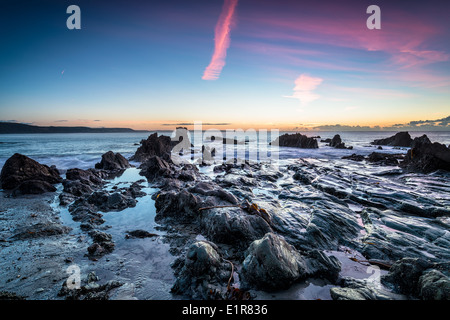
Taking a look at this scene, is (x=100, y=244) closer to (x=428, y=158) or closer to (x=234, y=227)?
(x=234, y=227)

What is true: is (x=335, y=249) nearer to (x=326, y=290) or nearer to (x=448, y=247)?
(x=326, y=290)

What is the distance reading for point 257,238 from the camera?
18.9 feet

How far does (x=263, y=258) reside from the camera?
4.13 metres

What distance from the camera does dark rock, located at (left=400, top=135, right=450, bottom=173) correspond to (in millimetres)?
16092

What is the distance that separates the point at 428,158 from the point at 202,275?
2303 cm

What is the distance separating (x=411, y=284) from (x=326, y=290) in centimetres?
175

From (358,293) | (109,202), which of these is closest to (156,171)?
(109,202)

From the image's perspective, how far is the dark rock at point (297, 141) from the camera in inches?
1942

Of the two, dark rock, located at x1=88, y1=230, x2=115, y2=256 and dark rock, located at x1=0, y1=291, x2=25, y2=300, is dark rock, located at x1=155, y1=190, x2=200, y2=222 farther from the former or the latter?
dark rock, located at x1=0, y1=291, x2=25, y2=300

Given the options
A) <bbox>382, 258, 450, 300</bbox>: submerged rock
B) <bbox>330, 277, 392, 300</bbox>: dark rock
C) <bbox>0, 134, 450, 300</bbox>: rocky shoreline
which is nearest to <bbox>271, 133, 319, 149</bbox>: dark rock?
<bbox>0, 134, 450, 300</bbox>: rocky shoreline

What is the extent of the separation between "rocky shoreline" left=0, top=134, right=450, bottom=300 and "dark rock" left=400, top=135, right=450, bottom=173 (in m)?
4.83
